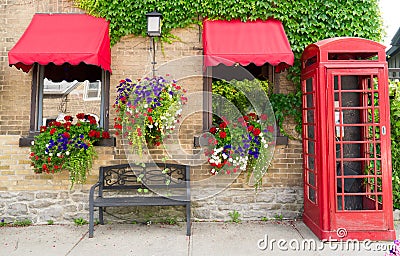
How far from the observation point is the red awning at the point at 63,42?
475 centimetres

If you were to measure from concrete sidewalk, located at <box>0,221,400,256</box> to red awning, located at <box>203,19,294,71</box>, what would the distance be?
2.73 meters

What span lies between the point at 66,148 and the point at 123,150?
96 cm

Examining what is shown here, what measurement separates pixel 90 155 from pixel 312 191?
12.6 ft

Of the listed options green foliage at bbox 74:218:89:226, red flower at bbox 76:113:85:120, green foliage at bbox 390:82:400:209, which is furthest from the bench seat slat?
green foliage at bbox 390:82:400:209

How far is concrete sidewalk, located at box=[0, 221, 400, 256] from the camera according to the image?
4.22 metres

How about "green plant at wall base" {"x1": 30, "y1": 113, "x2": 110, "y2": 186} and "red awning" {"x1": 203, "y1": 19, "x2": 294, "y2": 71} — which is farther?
"green plant at wall base" {"x1": 30, "y1": 113, "x2": 110, "y2": 186}

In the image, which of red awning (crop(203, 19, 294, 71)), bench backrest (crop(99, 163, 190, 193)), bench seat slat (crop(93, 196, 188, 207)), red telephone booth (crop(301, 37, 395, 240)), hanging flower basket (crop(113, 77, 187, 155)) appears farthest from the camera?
bench backrest (crop(99, 163, 190, 193))

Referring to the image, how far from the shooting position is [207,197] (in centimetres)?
559

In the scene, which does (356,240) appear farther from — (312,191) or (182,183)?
(182,183)

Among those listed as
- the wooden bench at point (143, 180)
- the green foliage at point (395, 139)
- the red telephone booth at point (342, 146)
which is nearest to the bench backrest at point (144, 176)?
the wooden bench at point (143, 180)

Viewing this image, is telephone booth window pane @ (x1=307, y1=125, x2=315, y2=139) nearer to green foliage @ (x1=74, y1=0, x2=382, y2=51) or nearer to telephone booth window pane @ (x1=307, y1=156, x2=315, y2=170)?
telephone booth window pane @ (x1=307, y1=156, x2=315, y2=170)

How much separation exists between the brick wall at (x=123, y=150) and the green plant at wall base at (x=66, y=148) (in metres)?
0.30

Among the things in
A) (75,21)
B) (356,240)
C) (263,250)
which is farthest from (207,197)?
(75,21)

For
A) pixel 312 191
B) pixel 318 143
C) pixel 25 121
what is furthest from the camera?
Result: pixel 25 121
